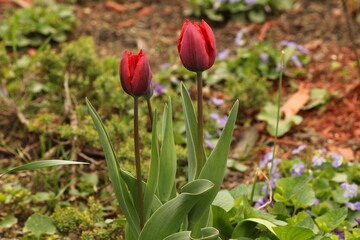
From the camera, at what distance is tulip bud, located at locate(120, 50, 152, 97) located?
1532 mm

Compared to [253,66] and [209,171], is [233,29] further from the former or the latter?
[209,171]

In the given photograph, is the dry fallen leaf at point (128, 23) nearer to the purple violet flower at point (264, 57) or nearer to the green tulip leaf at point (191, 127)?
the purple violet flower at point (264, 57)

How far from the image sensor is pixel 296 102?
3.34 m

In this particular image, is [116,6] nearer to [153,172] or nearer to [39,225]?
[39,225]

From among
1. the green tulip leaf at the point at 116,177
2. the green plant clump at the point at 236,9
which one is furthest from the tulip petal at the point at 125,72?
the green plant clump at the point at 236,9

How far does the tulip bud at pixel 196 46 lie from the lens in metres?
1.54

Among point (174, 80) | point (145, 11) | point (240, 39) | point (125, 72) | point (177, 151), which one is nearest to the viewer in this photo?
point (125, 72)

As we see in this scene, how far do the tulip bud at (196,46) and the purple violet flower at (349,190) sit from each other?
1.05m

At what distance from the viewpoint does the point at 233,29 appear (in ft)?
14.0

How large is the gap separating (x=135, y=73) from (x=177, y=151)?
1.15 meters

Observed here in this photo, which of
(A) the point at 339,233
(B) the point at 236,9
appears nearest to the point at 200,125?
(A) the point at 339,233

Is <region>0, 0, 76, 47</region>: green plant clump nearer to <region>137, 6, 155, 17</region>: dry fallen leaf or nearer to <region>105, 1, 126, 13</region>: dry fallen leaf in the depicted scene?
<region>105, 1, 126, 13</region>: dry fallen leaf

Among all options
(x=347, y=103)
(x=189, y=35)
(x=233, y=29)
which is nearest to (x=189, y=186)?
(x=189, y=35)

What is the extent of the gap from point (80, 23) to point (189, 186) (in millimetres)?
3008
